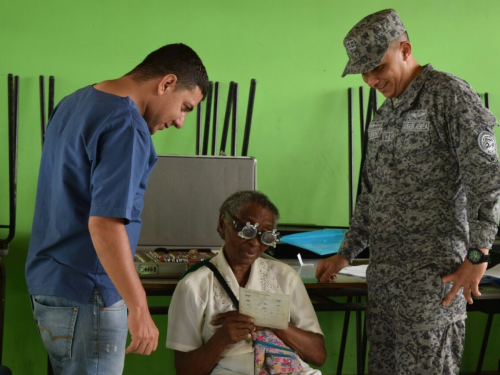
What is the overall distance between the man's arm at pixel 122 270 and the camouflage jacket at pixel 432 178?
3.27 feet

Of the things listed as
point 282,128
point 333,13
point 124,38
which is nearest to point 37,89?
point 124,38

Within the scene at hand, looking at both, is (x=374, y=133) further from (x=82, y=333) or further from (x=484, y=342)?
(x=484, y=342)

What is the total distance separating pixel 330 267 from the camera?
240 cm

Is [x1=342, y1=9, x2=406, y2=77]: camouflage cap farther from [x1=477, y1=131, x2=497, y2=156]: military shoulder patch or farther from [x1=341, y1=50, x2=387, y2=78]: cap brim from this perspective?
[x1=477, y1=131, x2=497, y2=156]: military shoulder patch

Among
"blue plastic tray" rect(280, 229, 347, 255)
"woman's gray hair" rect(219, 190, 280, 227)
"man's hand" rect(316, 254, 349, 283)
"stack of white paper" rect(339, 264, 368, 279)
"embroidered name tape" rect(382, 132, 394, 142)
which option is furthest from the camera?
"blue plastic tray" rect(280, 229, 347, 255)

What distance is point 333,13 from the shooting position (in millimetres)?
3721

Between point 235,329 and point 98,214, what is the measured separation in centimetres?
81

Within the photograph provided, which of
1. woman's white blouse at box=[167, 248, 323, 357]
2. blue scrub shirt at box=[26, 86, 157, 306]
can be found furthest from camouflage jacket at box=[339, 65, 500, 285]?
blue scrub shirt at box=[26, 86, 157, 306]

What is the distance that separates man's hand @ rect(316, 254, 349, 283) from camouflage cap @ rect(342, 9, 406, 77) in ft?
2.27

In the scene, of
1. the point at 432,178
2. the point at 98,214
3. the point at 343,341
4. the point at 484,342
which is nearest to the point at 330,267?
the point at 432,178

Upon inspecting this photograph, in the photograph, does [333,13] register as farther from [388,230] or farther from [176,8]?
[388,230]

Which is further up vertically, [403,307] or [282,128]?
[282,128]

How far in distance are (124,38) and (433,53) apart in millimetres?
1771

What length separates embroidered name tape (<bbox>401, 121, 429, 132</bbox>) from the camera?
202 centimetres
